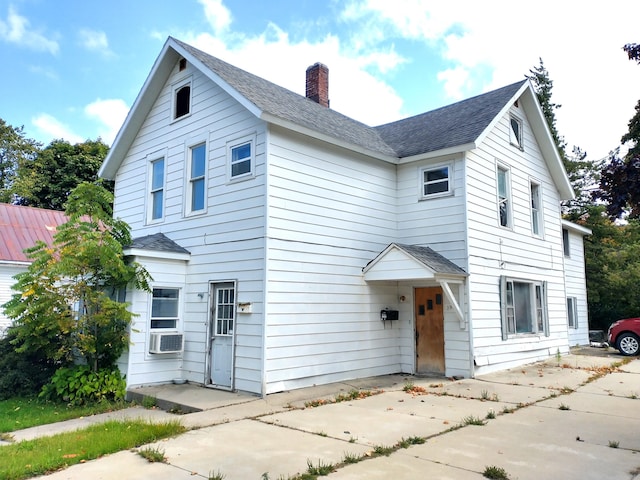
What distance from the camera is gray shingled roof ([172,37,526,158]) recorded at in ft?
33.8

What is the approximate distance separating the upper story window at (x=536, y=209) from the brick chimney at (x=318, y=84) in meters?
7.00

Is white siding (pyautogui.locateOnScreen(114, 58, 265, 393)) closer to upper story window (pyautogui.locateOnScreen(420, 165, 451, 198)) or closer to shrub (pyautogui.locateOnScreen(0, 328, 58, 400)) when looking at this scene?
shrub (pyautogui.locateOnScreen(0, 328, 58, 400))

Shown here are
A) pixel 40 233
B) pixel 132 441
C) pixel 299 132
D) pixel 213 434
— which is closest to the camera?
pixel 132 441

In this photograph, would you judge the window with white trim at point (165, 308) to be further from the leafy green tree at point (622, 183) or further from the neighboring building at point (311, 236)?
the leafy green tree at point (622, 183)

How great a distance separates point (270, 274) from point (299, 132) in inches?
117

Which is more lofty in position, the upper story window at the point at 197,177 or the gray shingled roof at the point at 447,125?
the gray shingled roof at the point at 447,125

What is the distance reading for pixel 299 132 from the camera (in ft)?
31.9

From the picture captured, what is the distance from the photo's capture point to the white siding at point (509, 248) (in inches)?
434

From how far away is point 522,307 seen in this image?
42.3 ft

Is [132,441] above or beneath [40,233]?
beneath

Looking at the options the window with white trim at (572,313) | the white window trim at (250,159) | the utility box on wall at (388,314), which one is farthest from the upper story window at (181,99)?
the window with white trim at (572,313)

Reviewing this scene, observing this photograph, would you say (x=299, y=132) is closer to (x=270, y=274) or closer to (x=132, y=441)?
(x=270, y=274)

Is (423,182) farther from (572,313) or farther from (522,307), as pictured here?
(572,313)

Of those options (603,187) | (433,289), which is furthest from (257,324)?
(603,187)
